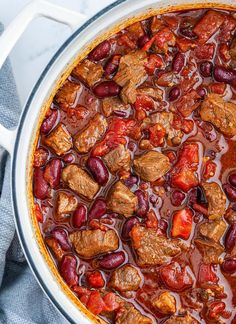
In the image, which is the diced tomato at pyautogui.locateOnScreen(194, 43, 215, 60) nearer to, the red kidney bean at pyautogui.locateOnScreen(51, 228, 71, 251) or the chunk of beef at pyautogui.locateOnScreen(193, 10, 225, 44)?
the chunk of beef at pyautogui.locateOnScreen(193, 10, 225, 44)

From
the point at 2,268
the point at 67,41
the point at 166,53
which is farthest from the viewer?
the point at 2,268

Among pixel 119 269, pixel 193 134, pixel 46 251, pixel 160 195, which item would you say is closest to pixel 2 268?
pixel 46 251

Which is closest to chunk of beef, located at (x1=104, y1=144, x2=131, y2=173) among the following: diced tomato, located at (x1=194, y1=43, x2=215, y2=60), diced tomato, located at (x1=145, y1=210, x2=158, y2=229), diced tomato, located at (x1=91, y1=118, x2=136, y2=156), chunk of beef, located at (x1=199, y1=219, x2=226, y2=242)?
diced tomato, located at (x1=91, y1=118, x2=136, y2=156)

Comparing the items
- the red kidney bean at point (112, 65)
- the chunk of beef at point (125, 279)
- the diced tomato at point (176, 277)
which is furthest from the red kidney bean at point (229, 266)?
the red kidney bean at point (112, 65)

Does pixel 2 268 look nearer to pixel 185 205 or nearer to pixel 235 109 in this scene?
pixel 185 205

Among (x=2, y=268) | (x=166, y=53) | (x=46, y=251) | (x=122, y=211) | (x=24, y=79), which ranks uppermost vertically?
(x=166, y=53)

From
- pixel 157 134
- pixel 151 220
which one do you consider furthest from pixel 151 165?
pixel 151 220
